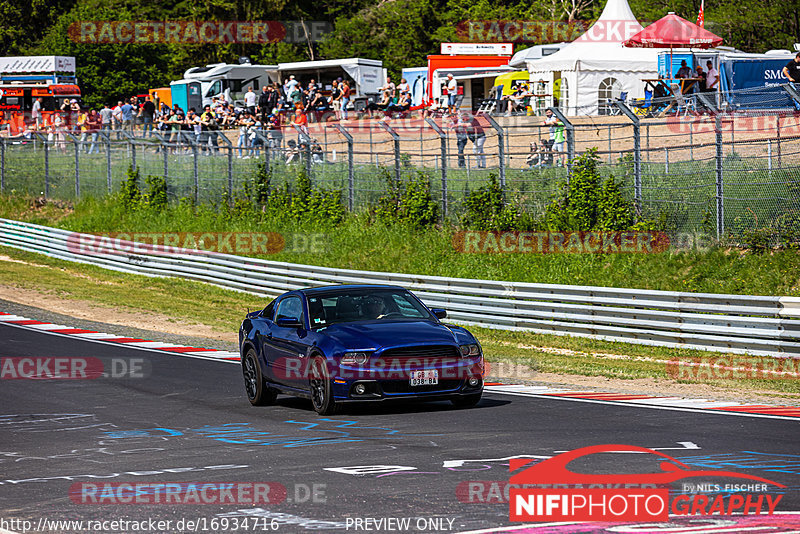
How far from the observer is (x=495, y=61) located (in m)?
48.8

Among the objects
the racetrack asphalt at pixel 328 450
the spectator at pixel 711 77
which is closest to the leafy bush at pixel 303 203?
the spectator at pixel 711 77

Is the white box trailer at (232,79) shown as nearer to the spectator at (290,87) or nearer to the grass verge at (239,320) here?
the spectator at (290,87)

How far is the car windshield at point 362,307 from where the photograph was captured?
13.2 metres

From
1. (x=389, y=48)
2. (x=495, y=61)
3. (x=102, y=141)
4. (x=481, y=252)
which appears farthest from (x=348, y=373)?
(x=389, y=48)

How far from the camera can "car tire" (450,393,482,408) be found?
12797 millimetres

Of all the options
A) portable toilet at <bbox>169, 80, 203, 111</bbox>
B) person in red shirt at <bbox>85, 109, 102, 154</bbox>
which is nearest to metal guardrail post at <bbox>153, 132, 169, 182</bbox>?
person in red shirt at <bbox>85, 109, 102, 154</bbox>

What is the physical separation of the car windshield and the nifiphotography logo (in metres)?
4.56

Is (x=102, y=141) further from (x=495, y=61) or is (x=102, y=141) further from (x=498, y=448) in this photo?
(x=498, y=448)

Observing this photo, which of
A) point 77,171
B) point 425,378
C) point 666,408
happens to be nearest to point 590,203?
point 666,408

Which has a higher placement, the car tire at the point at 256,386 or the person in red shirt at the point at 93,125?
the person in red shirt at the point at 93,125

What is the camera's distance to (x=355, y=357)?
39.9ft

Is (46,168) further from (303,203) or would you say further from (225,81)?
(303,203)

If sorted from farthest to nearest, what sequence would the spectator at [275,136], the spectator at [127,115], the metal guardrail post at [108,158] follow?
the spectator at [127,115] < the metal guardrail post at [108,158] < the spectator at [275,136]

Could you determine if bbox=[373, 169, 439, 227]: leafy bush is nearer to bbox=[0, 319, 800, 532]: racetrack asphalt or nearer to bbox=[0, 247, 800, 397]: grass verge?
bbox=[0, 247, 800, 397]: grass verge
